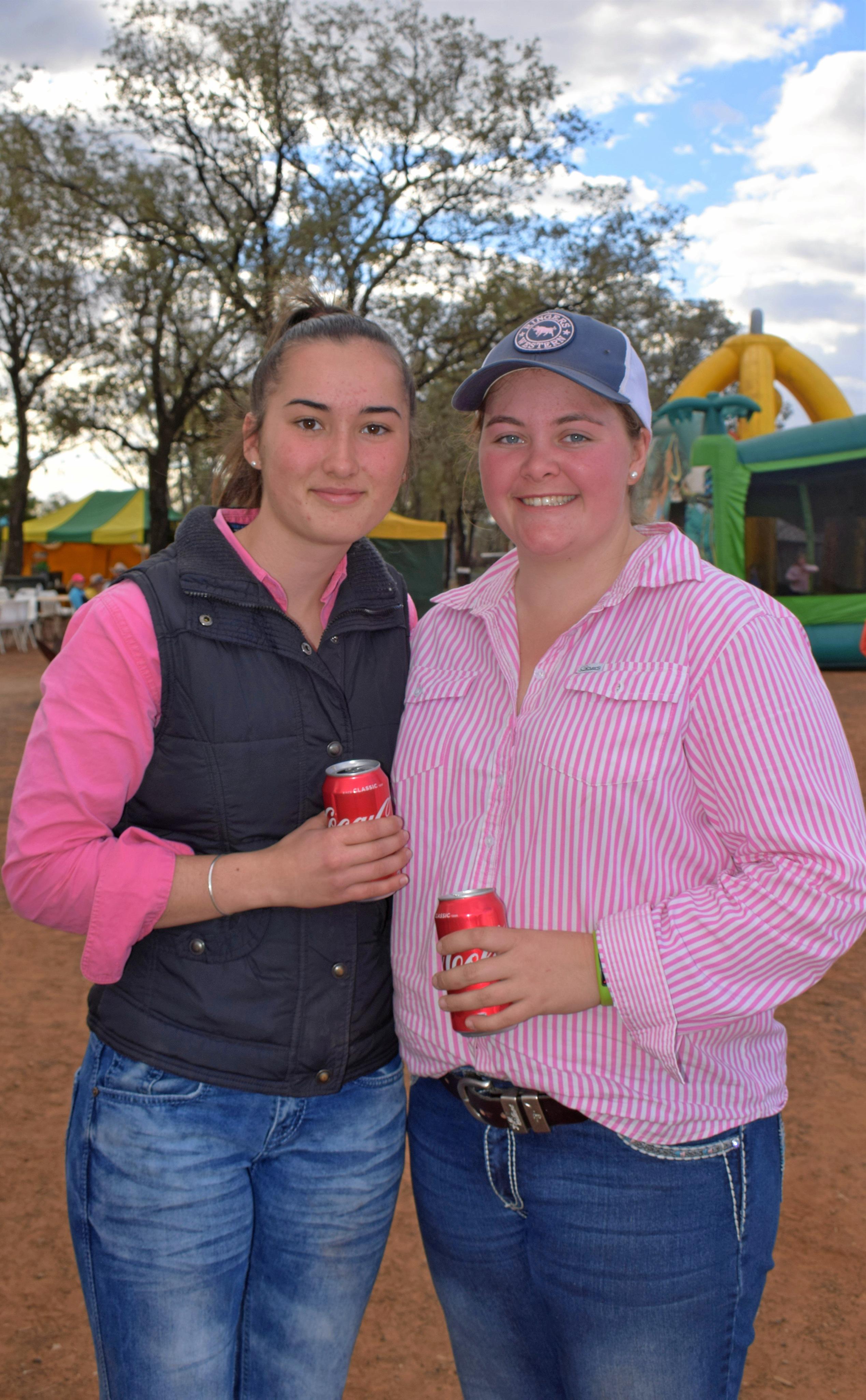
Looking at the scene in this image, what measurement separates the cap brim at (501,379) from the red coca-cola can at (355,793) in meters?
0.62

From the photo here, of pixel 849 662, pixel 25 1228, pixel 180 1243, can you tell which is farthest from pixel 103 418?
pixel 180 1243

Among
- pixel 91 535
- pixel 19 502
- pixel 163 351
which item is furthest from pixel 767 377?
pixel 19 502

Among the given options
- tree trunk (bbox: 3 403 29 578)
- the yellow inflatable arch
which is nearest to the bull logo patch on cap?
the yellow inflatable arch

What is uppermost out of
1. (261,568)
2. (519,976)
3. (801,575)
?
(261,568)

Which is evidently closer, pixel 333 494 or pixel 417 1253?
pixel 333 494

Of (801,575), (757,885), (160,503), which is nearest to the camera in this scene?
(757,885)

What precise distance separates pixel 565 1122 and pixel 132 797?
84cm

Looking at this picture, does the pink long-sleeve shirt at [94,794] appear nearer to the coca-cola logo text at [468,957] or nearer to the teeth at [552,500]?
the coca-cola logo text at [468,957]

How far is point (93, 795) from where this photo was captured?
157 centimetres

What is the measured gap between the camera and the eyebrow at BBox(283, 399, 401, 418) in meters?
Answer: 1.77

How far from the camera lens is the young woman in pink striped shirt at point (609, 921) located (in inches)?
57.3

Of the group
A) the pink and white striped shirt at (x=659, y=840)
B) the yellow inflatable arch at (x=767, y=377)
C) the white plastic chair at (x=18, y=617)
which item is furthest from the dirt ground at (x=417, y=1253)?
the yellow inflatable arch at (x=767, y=377)

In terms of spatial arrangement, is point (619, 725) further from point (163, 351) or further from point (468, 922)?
point (163, 351)

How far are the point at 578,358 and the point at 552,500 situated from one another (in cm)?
23
